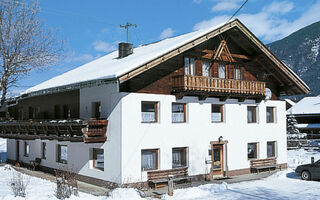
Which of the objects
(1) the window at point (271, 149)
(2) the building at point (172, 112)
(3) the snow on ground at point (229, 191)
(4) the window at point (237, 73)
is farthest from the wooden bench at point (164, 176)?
(1) the window at point (271, 149)

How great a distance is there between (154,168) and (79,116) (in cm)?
545

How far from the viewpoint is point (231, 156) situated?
2134 centimetres

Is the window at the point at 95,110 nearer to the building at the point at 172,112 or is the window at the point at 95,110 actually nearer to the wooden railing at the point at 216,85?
the building at the point at 172,112

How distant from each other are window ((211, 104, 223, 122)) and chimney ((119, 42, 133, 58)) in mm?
6647

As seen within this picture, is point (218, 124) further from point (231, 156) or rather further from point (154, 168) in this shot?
point (154, 168)

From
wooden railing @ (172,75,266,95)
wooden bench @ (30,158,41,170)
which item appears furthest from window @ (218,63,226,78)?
wooden bench @ (30,158,41,170)

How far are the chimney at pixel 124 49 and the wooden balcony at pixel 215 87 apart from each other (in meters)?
5.26

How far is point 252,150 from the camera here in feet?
75.2

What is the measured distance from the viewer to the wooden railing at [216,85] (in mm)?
18641

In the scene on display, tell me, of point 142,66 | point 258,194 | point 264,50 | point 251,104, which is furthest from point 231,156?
point 142,66

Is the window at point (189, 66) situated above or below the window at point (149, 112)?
above

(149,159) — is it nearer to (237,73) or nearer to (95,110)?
(95,110)

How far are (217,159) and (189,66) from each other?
5.84 meters

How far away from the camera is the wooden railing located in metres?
18.6
